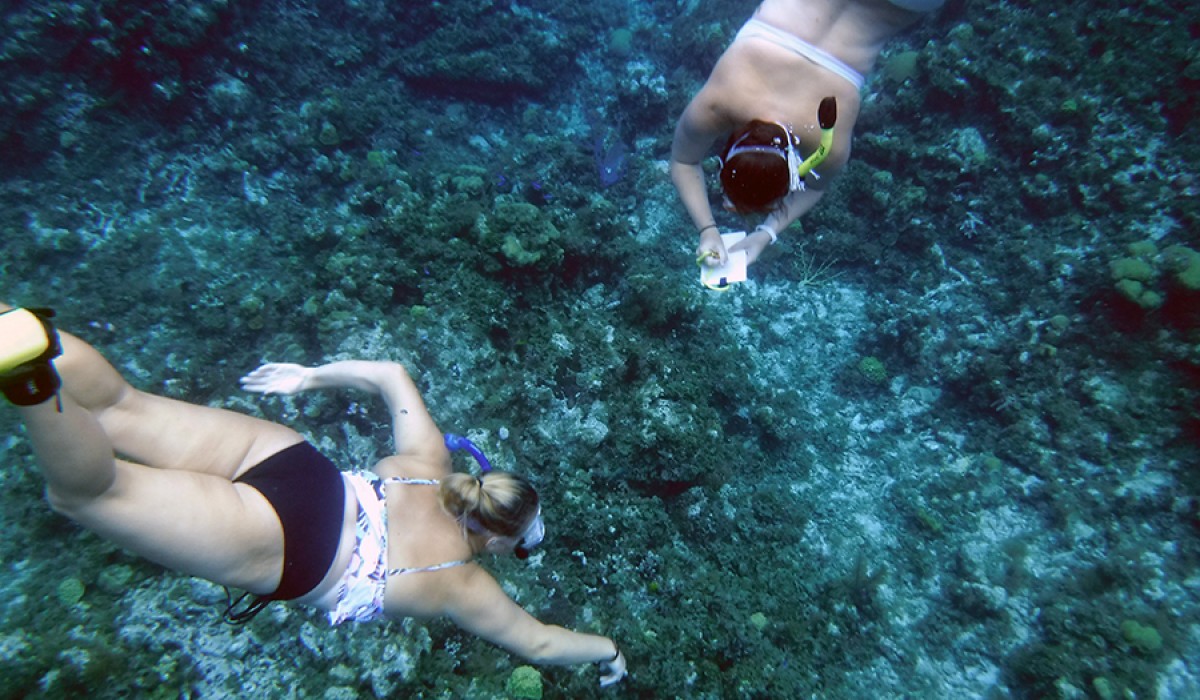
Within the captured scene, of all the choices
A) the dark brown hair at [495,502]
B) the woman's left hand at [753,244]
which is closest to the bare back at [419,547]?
the dark brown hair at [495,502]

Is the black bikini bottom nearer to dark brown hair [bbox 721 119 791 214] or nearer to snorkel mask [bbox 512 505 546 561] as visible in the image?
snorkel mask [bbox 512 505 546 561]

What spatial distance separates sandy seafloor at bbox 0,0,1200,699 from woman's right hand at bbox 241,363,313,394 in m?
0.88

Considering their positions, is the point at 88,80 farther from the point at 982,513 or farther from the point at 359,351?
the point at 982,513

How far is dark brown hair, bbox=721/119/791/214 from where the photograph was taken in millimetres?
2680

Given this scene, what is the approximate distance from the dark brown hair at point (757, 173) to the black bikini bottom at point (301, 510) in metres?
2.54

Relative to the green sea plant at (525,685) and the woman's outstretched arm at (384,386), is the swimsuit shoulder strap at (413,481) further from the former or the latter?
the green sea plant at (525,685)

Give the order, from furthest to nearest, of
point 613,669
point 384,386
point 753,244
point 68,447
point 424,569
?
point 753,244 < point 613,669 < point 384,386 < point 424,569 < point 68,447

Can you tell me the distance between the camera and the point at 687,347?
5.59m

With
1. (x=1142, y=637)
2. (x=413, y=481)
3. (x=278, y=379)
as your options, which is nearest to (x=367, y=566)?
(x=413, y=481)

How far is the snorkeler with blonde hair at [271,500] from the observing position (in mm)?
1831

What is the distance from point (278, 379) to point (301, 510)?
1.29m

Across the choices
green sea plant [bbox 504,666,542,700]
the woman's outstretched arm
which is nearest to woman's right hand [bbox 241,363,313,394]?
the woman's outstretched arm

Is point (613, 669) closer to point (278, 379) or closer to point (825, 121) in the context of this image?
point (278, 379)

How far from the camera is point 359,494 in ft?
9.26
